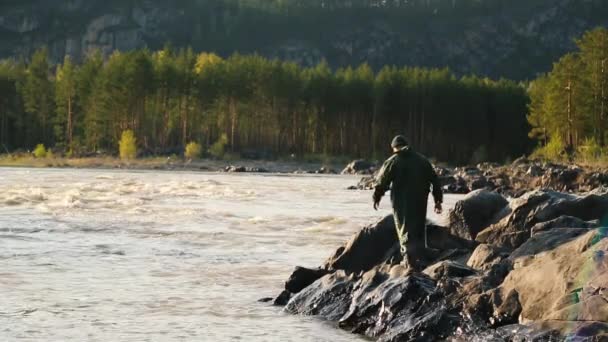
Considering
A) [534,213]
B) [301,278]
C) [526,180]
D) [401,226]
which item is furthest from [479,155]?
[401,226]

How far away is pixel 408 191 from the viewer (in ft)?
42.1

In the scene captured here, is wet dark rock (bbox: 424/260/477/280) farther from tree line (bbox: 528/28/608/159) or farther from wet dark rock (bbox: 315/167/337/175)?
wet dark rock (bbox: 315/167/337/175)

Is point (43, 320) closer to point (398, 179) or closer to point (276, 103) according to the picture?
point (398, 179)

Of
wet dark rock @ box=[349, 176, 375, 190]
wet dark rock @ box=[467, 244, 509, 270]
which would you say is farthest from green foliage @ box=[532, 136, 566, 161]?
wet dark rock @ box=[467, 244, 509, 270]

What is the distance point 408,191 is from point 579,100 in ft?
202

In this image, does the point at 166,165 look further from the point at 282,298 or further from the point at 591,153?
the point at 282,298

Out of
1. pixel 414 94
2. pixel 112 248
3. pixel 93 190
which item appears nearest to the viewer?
pixel 112 248

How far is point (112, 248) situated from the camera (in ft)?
63.9

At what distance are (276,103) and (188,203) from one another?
215 feet

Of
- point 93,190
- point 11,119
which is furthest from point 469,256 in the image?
point 11,119

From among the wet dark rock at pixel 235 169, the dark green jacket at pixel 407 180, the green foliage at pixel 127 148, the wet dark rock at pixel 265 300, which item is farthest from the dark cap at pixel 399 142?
the green foliage at pixel 127 148

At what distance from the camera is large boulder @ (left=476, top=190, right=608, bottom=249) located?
579 inches

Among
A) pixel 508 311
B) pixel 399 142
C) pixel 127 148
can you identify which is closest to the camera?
pixel 508 311

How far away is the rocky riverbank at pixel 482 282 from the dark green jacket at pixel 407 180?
94 cm
